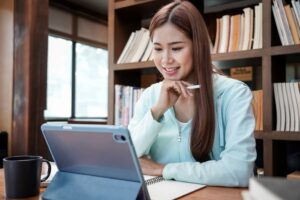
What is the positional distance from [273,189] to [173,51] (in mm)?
868

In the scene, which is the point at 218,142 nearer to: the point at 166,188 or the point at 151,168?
the point at 151,168

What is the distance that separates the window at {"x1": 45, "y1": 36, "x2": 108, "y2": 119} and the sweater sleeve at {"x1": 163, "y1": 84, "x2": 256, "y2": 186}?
4078 millimetres

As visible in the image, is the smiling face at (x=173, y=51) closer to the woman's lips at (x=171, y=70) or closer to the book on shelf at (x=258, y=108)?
the woman's lips at (x=171, y=70)

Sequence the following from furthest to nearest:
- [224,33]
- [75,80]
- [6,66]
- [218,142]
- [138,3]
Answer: [75,80]
[6,66]
[138,3]
[224,33]
[218,142]

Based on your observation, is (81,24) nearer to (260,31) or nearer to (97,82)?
(97,82)

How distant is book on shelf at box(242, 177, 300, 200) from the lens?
16.5 inches

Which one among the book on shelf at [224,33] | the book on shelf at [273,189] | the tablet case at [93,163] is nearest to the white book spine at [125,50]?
the book on shelf at [224,33]

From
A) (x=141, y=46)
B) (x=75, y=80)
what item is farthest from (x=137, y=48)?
(x=75, y=80)

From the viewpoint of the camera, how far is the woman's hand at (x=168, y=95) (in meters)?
1.20

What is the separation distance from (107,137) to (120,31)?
1.62 metres

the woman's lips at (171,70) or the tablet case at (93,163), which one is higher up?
the woman's lips at (171,70)

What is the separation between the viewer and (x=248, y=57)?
165 cm

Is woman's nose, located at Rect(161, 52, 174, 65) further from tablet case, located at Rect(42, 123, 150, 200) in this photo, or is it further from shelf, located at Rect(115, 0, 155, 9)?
shelf, located at Rect(115, 0, 155, 9)

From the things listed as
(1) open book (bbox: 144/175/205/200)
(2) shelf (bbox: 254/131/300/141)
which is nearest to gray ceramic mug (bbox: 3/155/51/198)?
(1) open book (bbox: 144/175/205/200)
